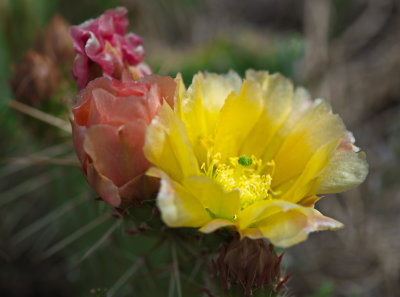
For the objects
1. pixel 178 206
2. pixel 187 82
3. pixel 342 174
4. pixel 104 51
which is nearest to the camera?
pixel 178 206

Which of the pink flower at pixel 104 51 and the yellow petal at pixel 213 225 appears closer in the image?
the yellow petal at pixel 213 225

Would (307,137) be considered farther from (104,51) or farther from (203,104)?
(104,51)

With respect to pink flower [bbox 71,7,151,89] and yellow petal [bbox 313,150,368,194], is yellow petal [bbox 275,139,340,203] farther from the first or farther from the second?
pink flower [bbox 71,7,151,89]

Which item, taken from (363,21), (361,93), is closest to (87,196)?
(361,93)

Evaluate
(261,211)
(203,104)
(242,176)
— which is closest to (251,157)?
(242,176)

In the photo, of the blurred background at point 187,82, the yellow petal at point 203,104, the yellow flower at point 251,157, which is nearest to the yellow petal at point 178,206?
the yellow flower at point 251,157

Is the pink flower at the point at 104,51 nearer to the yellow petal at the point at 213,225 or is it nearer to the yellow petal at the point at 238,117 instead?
the yellow petal at the point at 238,117

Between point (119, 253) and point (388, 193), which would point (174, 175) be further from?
point (388, 193)

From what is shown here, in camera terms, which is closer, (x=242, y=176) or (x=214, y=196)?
(x=214, y=196)

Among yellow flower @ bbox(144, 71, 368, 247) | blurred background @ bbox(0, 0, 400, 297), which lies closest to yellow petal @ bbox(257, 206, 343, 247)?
yellow flower @ bbox(144, 71, 368, 247)
